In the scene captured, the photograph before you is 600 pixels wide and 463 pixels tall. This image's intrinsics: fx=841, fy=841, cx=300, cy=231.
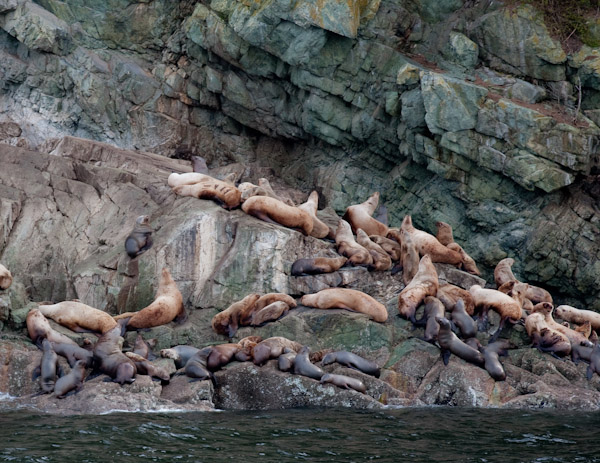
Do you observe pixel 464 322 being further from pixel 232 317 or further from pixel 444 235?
pixel 444 235

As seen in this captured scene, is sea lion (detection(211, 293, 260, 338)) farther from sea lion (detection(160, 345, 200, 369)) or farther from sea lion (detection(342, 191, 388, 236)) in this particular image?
sea lion (detection(342, 191, 388, 236))

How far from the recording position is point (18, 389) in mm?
12359

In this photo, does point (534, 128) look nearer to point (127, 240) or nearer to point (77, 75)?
point (127, 240)

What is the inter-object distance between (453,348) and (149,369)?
15.7 feet

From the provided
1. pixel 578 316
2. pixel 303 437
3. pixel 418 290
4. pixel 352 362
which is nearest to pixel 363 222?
pixel 418 290

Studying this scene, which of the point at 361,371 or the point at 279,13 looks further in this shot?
the point at 279,13

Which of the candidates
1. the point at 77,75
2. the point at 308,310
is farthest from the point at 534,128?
the point at 77,75

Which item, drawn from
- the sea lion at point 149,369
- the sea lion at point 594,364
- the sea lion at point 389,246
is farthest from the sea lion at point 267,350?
the sea lion at point 594,364

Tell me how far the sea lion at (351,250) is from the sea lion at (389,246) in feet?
2.39

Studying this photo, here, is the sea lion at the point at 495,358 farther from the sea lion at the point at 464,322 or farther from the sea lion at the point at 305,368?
the sea lion at the point at 305,368

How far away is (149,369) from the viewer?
12.5m

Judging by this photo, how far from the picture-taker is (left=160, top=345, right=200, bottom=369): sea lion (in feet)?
43.6

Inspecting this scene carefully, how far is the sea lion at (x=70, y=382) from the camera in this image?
1171 centimetres

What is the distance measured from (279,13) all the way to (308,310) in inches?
458
